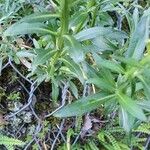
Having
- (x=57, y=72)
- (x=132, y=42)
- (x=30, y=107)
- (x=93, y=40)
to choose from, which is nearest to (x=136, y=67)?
(x=132, y=42)

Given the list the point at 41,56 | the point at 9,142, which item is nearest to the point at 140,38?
the point at 41,56

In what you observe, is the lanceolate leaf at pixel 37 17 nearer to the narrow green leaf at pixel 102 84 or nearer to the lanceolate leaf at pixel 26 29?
the lanceolate leaf at pixel 26 29

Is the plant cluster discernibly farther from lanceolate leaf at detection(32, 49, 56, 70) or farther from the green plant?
the green plant

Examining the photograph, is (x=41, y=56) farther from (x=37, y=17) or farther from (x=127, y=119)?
(x=127, y=119)

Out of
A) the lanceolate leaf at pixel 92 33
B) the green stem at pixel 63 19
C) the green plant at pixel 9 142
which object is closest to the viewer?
the green stem at pixel 63 19

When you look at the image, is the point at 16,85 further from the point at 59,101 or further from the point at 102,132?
the point at 102,132

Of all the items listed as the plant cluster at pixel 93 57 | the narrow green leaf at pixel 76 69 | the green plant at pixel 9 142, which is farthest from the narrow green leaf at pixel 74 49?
the green plant at pixel 9 142
